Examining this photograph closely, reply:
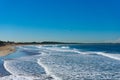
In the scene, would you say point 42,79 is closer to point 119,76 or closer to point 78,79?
point 78,79

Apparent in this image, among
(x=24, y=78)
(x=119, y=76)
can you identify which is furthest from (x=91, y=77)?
(x=24, y=78)

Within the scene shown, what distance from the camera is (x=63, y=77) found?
52.9ft

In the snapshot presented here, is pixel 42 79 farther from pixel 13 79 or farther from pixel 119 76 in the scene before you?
pixel 119 76

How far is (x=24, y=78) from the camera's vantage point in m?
15.5

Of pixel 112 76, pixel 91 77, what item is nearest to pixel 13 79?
pixel 91 77

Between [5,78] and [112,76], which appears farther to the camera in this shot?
[112,76]

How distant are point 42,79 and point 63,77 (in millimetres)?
1590

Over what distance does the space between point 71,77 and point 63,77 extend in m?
0.51

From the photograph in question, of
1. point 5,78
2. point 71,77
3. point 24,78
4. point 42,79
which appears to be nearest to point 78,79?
point 71,77

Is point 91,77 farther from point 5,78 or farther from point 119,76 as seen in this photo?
point 5,78

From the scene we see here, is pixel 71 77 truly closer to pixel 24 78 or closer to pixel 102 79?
pixel 102 79

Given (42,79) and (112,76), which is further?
(112,76)

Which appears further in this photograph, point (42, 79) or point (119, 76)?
point (119, 76)

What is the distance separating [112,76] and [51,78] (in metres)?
4.07
